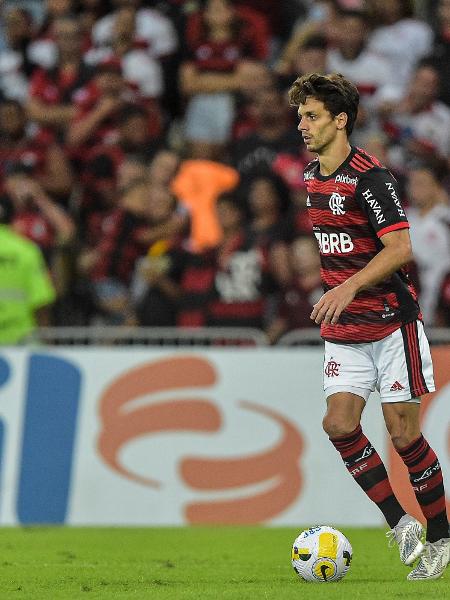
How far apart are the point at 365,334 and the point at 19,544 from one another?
3775mm

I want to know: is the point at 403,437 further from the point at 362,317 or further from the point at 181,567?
the point at 181,567

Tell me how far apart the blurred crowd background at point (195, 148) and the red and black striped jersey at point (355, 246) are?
4.63 m

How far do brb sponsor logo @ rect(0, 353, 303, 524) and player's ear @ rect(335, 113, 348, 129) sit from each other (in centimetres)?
471

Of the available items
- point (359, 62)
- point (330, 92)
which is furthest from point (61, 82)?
point (330, 92)

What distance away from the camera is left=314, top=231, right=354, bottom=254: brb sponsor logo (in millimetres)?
7316

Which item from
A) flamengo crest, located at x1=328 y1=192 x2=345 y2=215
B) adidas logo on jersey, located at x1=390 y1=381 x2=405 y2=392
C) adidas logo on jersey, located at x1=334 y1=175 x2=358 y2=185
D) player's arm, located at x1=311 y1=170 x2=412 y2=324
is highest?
adidas logo on jersey, located at x1=334 y1=175 x2=358 y2=185

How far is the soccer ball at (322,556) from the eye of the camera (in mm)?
7191

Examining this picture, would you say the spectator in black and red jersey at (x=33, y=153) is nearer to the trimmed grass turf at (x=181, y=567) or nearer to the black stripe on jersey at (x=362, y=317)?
the trimmed grass turf at (x=181, y=567)

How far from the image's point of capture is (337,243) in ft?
24.1

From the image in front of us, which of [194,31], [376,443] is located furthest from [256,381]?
[194,31]

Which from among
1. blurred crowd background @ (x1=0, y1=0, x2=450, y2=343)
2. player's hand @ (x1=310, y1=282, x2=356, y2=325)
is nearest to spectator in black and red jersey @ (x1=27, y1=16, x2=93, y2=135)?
blurred crowd background @ (x1=0, y1=0, x2=450, y2=343)

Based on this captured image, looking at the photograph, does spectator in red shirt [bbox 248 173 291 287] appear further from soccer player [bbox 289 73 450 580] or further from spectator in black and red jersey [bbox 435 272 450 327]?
soccer player [bbox 289 73 450 580]

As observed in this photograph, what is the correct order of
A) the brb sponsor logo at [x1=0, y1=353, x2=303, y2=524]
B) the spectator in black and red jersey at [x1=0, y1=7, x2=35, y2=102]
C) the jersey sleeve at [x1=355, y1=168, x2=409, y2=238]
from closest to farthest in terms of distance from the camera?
1. the jersey sleeve at [x1=355, y1=168, x2=409, y2=238]
2. the brb sponsor logo at [x1=0, y1=353, x2=303, y2=524]
3. the spectator in black and red jersey at [x1=0, y1=7, x2=35, y2=102]

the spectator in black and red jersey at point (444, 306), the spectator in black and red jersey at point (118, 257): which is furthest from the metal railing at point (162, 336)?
the spectator in black and red jersey at point (444, 306)
